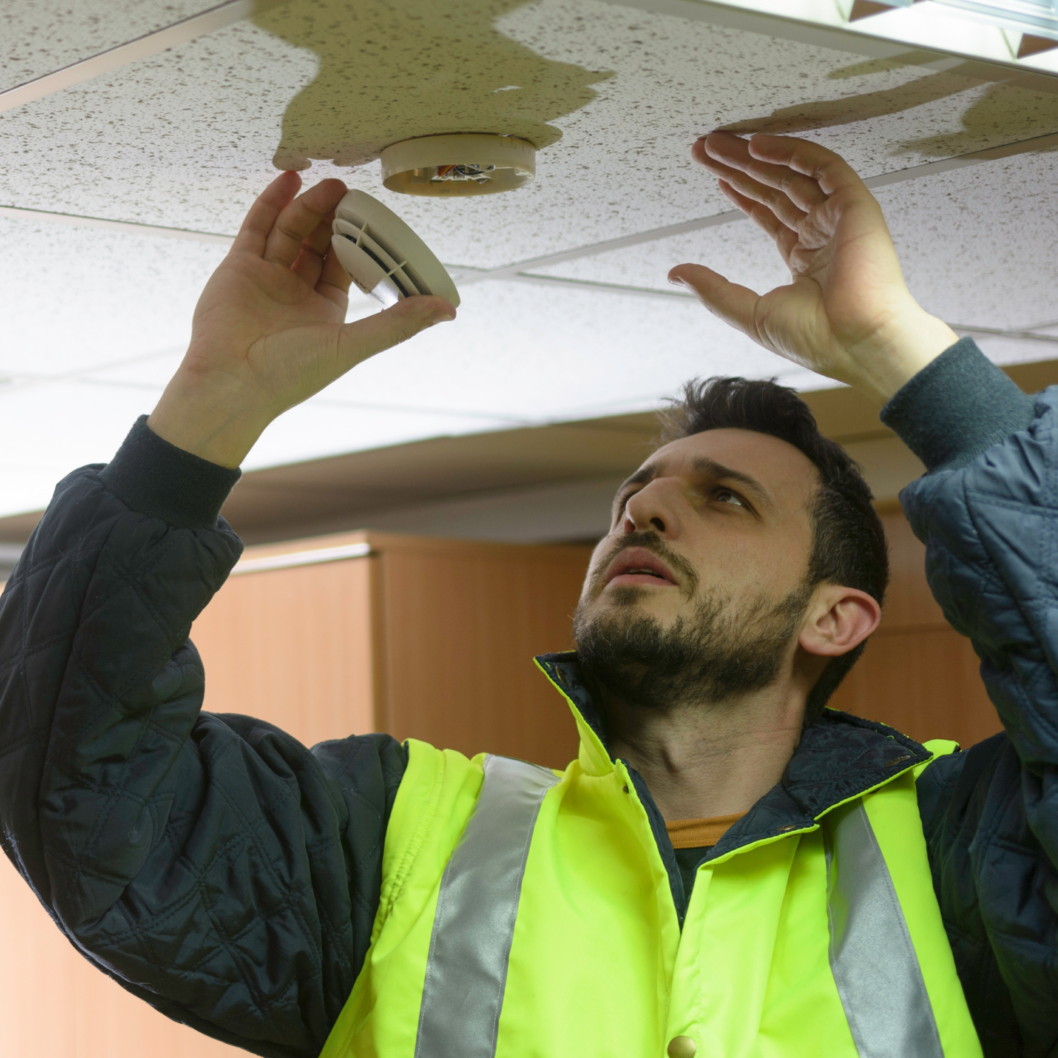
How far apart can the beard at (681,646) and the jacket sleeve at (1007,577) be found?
0.41 metres

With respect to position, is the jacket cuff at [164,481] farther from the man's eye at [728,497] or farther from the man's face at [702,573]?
the man's eye at [728,497]

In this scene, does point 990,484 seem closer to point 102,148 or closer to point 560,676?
point 560,676

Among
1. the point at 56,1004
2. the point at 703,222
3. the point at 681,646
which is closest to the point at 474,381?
the point at 681,646

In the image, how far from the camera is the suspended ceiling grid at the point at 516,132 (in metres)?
0.78

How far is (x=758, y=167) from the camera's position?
3.38ft

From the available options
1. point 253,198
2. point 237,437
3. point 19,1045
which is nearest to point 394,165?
point 253,198

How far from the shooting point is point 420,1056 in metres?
1.23

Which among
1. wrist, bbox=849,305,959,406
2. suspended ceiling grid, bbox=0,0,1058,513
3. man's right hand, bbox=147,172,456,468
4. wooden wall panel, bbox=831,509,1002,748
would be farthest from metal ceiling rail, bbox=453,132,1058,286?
wooden wall panel, bbox=831,509,1002,748

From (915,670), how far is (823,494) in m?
0.90

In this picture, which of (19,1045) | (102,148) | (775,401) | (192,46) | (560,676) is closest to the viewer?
(192,46)

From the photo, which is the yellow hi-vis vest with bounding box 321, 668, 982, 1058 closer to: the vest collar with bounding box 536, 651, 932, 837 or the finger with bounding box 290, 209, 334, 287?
the vest collar with bounding box 536, 651, 932, 837

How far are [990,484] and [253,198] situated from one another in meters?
0.66

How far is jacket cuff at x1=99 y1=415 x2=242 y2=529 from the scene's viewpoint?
1127mm

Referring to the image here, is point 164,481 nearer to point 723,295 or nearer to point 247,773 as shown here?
point 247,773
